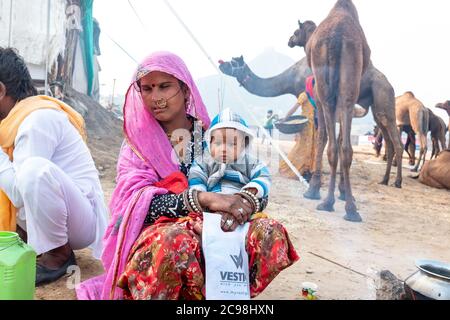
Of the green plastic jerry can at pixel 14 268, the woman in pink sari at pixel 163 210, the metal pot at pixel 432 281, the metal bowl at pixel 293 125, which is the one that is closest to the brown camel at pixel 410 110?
the metal bowl at pixel 293 125

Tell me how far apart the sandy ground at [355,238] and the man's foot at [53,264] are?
0.16 feet

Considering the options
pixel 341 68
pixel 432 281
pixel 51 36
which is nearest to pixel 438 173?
pixel 341 68

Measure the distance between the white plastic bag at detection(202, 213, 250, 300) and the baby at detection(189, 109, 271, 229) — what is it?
7.5 inches

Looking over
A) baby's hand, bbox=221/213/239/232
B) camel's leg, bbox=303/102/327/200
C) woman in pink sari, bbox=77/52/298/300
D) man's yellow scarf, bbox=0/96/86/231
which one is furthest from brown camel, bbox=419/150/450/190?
man's yellow scarf, bbox=0/96/86/231

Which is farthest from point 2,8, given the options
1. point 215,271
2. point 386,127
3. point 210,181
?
point 386,127

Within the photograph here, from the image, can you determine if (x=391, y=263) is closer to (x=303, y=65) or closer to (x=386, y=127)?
(x=386, y=127)

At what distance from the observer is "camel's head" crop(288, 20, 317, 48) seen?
4676 millimetres

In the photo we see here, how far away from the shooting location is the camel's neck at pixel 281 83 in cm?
618

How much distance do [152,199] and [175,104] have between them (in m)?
0.44

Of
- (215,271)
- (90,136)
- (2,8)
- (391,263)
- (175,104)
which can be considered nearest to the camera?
(215,271)

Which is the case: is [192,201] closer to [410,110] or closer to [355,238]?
[355,238]

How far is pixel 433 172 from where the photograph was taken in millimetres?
6777

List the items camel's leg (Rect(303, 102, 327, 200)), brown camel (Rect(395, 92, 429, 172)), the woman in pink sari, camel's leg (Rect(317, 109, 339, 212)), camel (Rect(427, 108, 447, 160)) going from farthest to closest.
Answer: camel (Rect(427, 108, 447, 160))
brown camel (Rect(395, 92, 429, 172))
camel's leg (Rect(303, 102, 327, 200))
camel's leg (Rect(317, 109, 339, 212))
the woman in pink sari

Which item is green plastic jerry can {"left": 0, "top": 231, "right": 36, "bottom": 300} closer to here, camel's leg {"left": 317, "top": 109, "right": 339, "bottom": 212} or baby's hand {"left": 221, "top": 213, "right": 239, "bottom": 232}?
baby's hand {"left": 221, "top": 213, "right": 239, "bottom": 232}
